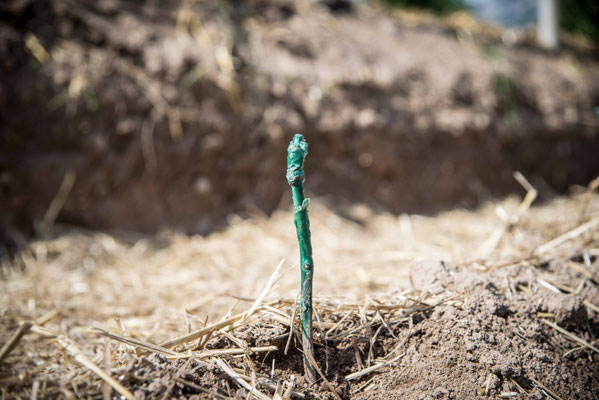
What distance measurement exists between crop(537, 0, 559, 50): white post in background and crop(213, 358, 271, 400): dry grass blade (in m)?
6.08

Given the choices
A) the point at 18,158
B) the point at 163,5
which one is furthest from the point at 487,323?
the point at 163,5

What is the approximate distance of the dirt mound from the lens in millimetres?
2820

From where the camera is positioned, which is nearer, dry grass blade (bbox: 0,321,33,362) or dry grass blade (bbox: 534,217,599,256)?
dry grass blade (bbox: 0,321,33,362)

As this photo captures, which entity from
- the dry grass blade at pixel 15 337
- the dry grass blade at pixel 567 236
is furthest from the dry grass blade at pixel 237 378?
the dry grass blade at pixel 567 236

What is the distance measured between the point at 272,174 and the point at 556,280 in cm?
242

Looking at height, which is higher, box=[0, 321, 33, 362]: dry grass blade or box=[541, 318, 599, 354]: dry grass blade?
box=[0, 321, 33, 362]: dry grass blade

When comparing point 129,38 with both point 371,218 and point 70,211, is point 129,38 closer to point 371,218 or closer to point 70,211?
point 70,211

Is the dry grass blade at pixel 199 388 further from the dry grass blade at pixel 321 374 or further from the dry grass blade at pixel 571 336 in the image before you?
the dry grass blade at pixel 571 336

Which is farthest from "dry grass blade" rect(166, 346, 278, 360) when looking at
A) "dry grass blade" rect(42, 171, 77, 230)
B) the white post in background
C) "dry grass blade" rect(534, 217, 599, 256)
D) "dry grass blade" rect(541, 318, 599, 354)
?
the white post in background

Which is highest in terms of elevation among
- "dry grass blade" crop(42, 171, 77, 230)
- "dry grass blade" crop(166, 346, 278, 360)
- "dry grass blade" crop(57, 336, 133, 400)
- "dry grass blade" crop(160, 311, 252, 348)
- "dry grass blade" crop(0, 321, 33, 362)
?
"dry grass blade" crop(0, 321, 33, 362)

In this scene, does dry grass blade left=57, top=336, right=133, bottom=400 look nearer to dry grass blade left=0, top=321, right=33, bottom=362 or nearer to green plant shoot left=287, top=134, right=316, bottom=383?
dry grass blade left=0, top=321, right=33, bottom=362

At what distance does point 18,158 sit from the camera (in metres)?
2.71

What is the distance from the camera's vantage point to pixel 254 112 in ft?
10.8

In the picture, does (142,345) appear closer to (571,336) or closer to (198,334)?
(198,334)
